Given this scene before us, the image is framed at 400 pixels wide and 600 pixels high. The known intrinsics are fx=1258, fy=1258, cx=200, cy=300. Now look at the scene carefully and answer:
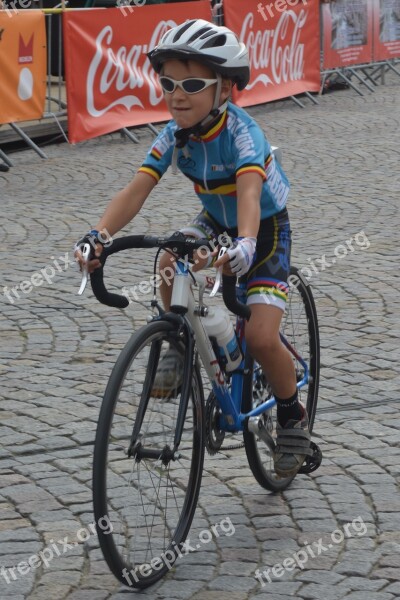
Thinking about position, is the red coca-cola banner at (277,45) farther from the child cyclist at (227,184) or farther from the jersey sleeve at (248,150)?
the jersey sleeve at (248,150)

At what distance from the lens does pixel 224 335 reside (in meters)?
4.39

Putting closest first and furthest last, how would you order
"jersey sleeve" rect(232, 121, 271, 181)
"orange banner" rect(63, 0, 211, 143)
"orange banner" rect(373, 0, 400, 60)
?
"jersey sleeve" rect(232, 121, 271, 181)
"orange banner" rect(63, 0, 211, 143)
"orange banner" rect(373, 0, 400, 60)

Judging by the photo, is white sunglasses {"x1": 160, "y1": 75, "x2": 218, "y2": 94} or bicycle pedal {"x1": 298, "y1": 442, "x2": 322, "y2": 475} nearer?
white sunglasses {"x1": 160, "y1": 75, "x2": 218, "y2": 94}

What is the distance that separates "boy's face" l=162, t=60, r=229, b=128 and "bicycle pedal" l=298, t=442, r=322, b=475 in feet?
4.53

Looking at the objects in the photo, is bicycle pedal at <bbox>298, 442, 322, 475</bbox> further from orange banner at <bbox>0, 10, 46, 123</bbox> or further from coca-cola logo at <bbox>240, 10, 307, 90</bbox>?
coca-cola logo at <bbox>240, 10, 307, 90</bbox>

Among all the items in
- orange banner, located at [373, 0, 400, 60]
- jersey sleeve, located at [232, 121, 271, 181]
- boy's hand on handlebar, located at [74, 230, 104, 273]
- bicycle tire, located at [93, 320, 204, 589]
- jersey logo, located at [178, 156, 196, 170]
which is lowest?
orange banner, located at [373, 0, 400, 60]

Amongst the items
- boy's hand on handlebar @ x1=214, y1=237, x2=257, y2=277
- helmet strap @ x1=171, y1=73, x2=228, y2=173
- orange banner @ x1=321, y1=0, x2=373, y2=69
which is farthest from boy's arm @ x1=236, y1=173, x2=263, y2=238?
orange banner @ x1=321, y1=0, x2=373, y2=69

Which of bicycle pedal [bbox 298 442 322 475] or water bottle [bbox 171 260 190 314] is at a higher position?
water bottle [bbox 171 260 190 314]

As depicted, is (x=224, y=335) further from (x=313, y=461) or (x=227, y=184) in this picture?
(x=313, y=461)

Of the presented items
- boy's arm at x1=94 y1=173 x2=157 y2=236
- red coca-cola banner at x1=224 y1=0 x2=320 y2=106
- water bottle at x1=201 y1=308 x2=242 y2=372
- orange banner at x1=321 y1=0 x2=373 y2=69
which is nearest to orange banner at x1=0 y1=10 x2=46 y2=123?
red coca-cola banner at x1=224 y1=0 x2=320 y2=106

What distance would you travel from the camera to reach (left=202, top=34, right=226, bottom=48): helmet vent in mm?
4160

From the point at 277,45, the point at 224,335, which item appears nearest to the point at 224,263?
the point at 224,335

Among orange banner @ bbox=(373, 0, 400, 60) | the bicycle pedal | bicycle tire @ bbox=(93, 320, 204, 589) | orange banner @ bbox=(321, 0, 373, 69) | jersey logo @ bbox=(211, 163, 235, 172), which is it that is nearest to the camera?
bicycle tire @ bbox=(93, 320, 204, 589)

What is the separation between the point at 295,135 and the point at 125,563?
11.2m
